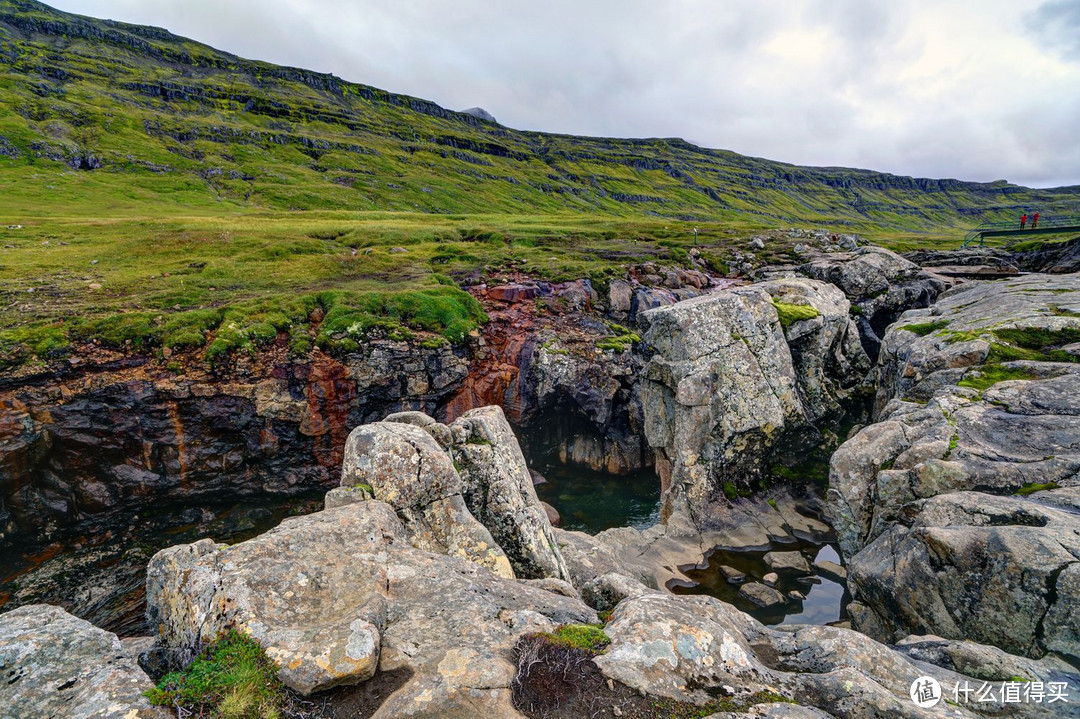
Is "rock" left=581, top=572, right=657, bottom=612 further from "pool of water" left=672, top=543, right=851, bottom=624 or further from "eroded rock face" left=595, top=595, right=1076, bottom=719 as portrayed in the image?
"pool of water" left=672, top=543, right=851, bottom=624

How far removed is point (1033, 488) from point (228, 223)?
91700mm

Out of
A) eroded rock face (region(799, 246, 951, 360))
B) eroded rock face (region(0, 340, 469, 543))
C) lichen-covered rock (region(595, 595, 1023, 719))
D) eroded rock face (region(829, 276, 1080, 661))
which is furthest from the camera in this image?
eroded rock face (region(799, 246, 951, 360))

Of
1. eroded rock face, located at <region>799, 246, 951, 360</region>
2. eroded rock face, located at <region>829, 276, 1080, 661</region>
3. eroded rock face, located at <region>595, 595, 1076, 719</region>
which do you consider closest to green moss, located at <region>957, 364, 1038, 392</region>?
eroded rock face, located at <region>829, 276, 1080, 661</region>

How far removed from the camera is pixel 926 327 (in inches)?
1153

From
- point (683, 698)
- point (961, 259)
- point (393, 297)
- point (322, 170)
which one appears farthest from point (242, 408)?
point (322, 170)

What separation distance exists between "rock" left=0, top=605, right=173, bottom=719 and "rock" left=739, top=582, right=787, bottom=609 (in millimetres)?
26208

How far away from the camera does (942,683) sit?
31.0 ft

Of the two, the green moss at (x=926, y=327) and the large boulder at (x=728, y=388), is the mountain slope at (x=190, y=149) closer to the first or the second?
the large boulder at (x=728, y=388)

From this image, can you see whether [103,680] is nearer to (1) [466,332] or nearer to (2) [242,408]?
(2) [242,408]

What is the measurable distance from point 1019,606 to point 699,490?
20.9 metres

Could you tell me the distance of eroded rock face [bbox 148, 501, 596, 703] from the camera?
28.5 feet

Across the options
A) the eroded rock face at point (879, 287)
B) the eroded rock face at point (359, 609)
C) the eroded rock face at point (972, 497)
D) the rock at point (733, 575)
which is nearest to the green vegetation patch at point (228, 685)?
the eroded rock face at point (359, 609)

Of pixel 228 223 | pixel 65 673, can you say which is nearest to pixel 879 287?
pixel 65 673

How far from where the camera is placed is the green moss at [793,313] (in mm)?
36094
